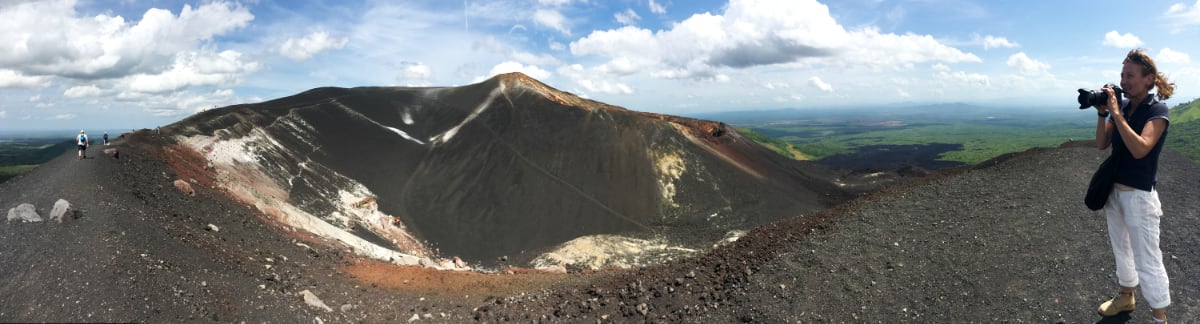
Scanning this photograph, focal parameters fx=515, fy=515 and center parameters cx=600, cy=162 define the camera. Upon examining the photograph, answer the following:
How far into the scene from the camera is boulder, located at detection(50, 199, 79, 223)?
412 inches

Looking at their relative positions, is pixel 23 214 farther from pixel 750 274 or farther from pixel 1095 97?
pixel 1095 97

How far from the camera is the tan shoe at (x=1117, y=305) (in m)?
5.71

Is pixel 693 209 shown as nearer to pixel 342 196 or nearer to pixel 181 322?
pixel 342 196

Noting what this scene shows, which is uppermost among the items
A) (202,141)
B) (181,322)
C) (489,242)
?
(202,141)

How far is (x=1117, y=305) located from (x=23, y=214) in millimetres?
18369

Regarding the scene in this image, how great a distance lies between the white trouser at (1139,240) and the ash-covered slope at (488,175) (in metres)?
18.5

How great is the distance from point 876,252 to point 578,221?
20203mm

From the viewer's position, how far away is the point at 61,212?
1060cm

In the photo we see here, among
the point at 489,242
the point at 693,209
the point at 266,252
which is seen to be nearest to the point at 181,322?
the point at 266,252

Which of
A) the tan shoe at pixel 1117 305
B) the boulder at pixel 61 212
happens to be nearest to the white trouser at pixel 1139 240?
the tan shoe at pixel 1117 305

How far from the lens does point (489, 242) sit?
83.6ft

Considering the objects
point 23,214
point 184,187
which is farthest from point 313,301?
point 184,187

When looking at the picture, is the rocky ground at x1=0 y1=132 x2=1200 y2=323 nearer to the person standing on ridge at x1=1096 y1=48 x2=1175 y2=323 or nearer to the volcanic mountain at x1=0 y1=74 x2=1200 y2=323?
the volcanic mountain at x1=0 y1=74 x2=1200 y2=323

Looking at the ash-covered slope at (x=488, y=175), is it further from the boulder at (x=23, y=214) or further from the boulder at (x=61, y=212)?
the boulder at (x=23, y=214)
